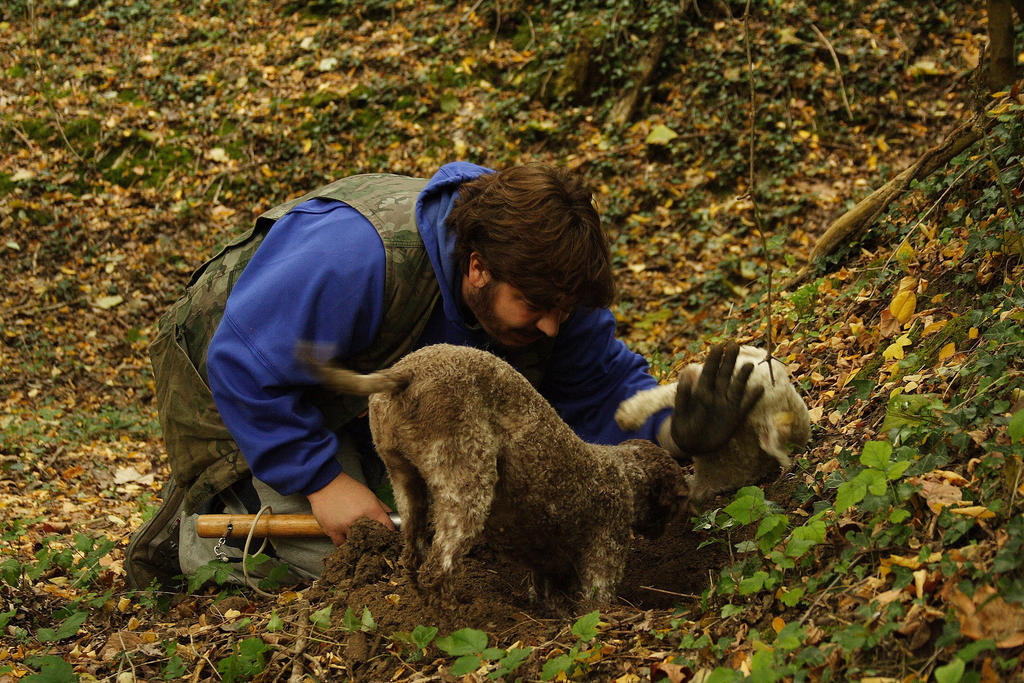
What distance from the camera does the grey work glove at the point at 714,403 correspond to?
3016 millimetres

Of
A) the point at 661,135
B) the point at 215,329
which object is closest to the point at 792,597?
the point at 215,329

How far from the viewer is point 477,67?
9641 mm

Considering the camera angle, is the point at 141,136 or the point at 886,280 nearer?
the point at 886,280

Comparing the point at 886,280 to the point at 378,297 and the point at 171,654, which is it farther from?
the point at 171,654

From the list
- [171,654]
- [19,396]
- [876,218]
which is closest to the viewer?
[171,654]

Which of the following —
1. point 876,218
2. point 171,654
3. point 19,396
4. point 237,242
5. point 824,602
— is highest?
point 237,242

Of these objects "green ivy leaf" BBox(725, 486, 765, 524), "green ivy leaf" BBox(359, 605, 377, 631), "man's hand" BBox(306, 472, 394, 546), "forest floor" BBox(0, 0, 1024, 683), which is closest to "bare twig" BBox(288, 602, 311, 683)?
"forest floor" BBox(0, 0, 1024, 683)

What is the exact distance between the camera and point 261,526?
3590mm

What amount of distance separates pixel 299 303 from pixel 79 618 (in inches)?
63.5

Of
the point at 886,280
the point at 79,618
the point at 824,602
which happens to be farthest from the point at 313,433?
the point at 886,280

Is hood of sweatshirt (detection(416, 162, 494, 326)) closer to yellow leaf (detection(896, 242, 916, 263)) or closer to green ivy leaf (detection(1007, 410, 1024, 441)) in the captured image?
green ivy leaf (detection(1007, 410, 1024, 441))

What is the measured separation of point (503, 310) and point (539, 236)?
1.23 feet

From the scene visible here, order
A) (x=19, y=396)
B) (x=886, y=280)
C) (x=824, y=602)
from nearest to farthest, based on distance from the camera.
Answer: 1. (x=824, y=602)
2. (x=886, y=280)
3. (x=19, y=396)

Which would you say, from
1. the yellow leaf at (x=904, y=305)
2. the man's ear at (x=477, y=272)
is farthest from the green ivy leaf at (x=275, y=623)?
the yellow leaf at (x=904, y=305)
